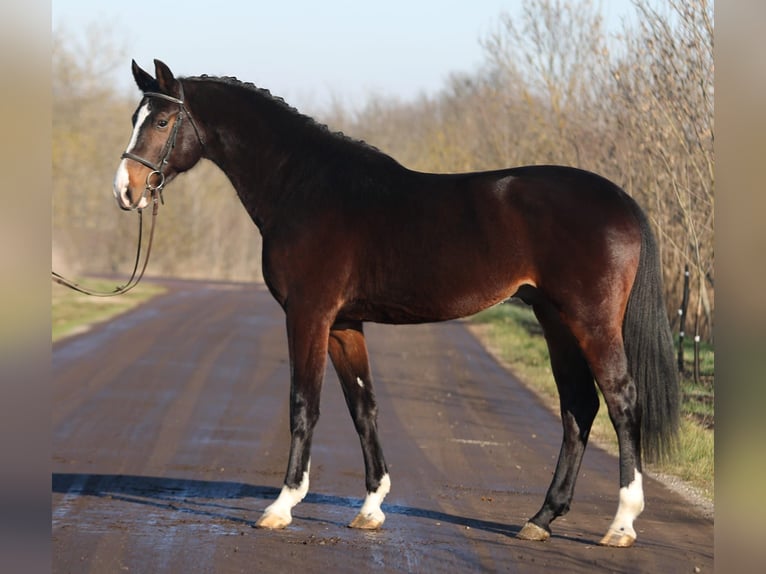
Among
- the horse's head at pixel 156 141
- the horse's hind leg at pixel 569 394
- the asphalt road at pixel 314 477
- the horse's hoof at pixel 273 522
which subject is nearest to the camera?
the asphalt road at pixel 314 477

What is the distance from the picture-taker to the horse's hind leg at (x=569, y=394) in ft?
21.4

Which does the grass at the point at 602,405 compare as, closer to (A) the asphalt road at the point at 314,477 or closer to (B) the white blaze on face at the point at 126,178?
(A) the asphalt road at the point at 314,477

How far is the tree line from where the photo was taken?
1198 cm

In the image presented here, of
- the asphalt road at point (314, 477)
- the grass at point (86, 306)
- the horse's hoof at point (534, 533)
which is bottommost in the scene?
the grass at point (86, 306)

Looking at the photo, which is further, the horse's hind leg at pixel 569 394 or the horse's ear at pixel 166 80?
the horse's ear at pixel 166 80

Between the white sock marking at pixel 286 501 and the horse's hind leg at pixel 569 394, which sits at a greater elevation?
the horse's hind leg at pixel 569 394

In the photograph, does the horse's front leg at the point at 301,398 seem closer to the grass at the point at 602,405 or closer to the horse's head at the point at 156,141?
the horse's head at the point at 156,141

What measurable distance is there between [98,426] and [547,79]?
36.2 feet

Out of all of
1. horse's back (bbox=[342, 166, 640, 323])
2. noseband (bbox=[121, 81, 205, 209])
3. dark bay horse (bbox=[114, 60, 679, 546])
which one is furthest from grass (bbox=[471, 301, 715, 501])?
noseband (bbox=[121, 81, 205, 209])

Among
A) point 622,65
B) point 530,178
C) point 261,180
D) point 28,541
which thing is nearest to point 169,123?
point 261,180

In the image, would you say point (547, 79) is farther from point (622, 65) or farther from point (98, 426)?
point (98, 426)

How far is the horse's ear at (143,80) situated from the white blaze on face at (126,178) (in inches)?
5.2

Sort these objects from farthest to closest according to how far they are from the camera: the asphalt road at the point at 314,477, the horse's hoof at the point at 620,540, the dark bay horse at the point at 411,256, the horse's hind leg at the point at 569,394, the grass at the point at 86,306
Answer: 1. the grass at the point at 86,306
2. the horse's hind leg at the point at 569,394
3. the dark bay horse at the point at 411,256
4. the horse's hoof at the point at 620,540
5. the asphalt road at the point at 314,477

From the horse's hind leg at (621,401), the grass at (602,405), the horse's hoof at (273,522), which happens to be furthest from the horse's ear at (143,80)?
the grass at (602,405)
